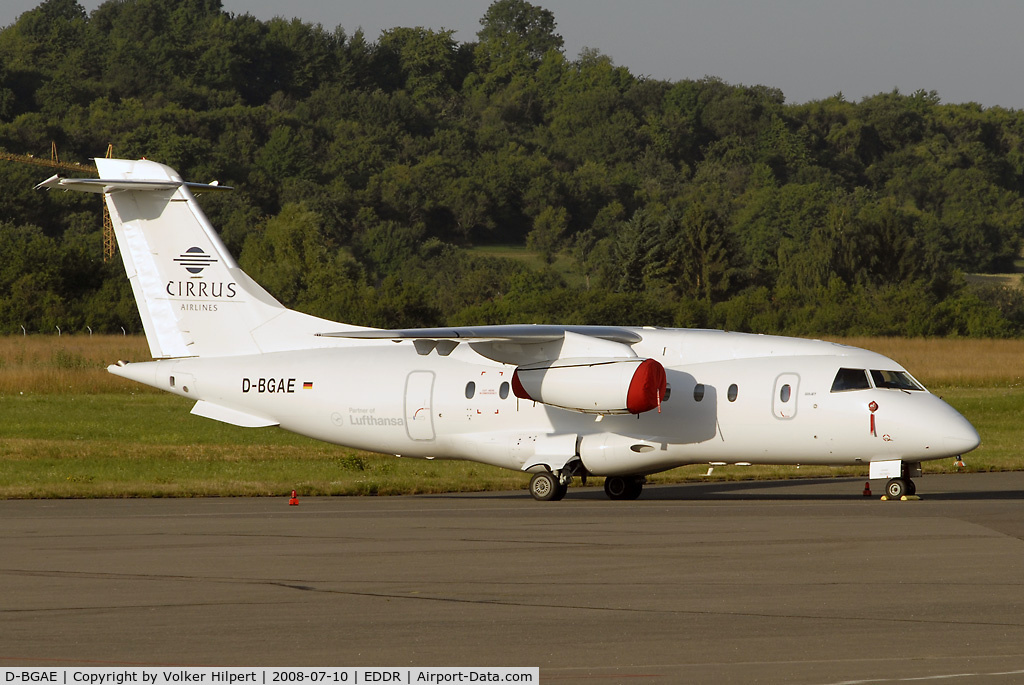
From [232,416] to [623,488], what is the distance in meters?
7.29

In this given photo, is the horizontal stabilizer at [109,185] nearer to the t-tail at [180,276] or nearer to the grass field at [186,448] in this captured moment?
the t-tail at [180,276]

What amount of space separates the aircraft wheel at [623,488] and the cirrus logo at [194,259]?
881 cm

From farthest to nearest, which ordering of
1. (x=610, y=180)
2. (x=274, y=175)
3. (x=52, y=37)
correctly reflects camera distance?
(x=52, y=37) < (x=610, y=180) < (x=274, y=175)

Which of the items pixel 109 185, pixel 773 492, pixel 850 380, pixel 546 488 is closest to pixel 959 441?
pixel 850 380

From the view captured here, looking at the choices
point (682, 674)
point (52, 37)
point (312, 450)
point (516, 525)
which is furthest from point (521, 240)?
point (682, 674)

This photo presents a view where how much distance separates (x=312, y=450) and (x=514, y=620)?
2148 cm

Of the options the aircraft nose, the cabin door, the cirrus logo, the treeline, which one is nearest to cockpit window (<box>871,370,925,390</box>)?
the aircraft nose

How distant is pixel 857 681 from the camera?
9.30m

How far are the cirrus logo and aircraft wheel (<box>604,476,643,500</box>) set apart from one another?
8809mm

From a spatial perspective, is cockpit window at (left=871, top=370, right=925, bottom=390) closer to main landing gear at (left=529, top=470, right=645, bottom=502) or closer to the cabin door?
main landing gear at (left=529, top=470, right=645, bottom=502)

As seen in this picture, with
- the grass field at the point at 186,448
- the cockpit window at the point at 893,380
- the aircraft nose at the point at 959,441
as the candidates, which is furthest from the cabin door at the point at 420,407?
the aircraft nose at the point at 959,441

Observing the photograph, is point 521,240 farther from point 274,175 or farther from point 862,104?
point 862,104

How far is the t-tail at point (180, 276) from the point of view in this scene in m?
25.1

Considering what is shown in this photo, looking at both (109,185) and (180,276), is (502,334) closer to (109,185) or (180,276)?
(180,276)
